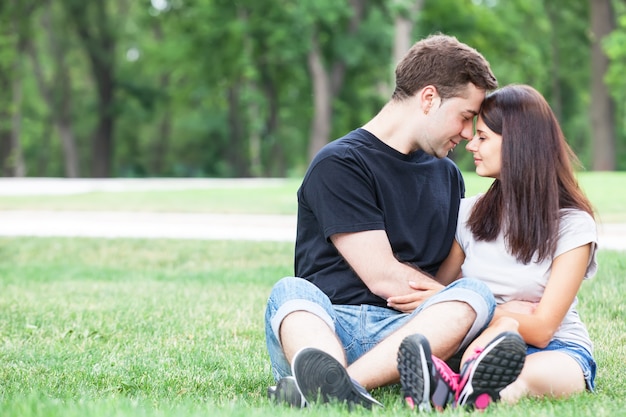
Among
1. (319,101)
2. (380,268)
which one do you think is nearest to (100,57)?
(319,101)

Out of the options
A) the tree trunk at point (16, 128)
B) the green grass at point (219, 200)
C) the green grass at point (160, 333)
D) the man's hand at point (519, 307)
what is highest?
the man's hand at point (519, 307)

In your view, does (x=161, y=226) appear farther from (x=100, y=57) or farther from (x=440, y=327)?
(x=100, y=57)

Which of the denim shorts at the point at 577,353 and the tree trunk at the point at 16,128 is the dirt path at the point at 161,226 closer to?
the denim shorts at the point at 577,353

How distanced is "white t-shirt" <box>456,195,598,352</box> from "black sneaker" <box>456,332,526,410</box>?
1.67ft

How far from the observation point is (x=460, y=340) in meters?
3.71

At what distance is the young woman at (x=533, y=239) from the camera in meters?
3.78

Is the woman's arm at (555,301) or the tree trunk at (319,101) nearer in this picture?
the woman's arm at (555,301)

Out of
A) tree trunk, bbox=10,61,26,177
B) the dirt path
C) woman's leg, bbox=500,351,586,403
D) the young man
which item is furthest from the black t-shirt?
tree trunk, bbox=10,61,26,177

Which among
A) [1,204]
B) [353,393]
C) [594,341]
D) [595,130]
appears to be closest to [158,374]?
[353,393]

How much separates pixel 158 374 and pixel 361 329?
114 centimetres

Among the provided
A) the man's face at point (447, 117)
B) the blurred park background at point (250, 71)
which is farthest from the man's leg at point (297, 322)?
the blurred park background at point (250, 71)

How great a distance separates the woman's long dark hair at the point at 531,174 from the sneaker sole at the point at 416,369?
77cm

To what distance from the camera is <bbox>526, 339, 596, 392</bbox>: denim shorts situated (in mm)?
3916

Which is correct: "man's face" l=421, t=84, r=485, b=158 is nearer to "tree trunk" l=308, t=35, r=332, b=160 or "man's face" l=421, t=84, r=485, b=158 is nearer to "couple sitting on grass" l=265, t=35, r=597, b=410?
"couple sitting on grass" l=265, t=35, r=597, b=410
